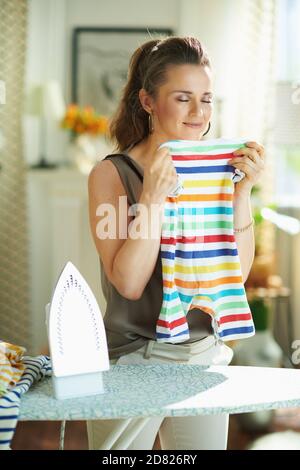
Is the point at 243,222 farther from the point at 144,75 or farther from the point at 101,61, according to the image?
the point at 101,61

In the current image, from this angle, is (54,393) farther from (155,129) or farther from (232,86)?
(232,86)

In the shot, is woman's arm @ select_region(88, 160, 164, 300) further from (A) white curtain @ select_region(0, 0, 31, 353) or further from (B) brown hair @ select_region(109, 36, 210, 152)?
(A) white curtain @ select_region(0, 0, 31, 353)

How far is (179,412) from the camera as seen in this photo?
1.16 metres

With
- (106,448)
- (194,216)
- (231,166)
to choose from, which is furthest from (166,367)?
(231,166)

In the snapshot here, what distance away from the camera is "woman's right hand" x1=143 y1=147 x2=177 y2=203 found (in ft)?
4.40

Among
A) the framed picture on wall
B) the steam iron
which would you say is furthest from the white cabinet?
the steam iron

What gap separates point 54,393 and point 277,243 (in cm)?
309

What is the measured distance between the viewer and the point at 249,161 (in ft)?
4.73

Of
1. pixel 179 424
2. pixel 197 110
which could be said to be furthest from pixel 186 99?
pixel 179 424

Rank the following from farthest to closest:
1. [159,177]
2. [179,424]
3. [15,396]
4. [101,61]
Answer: [101,61] → [179,424] → [159,177] → [15,396]

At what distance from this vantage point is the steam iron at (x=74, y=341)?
1194 mm

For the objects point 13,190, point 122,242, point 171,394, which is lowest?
point 171,394

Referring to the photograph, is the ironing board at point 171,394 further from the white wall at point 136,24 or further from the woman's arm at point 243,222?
the white wall at point 136,24

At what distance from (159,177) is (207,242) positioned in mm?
219
